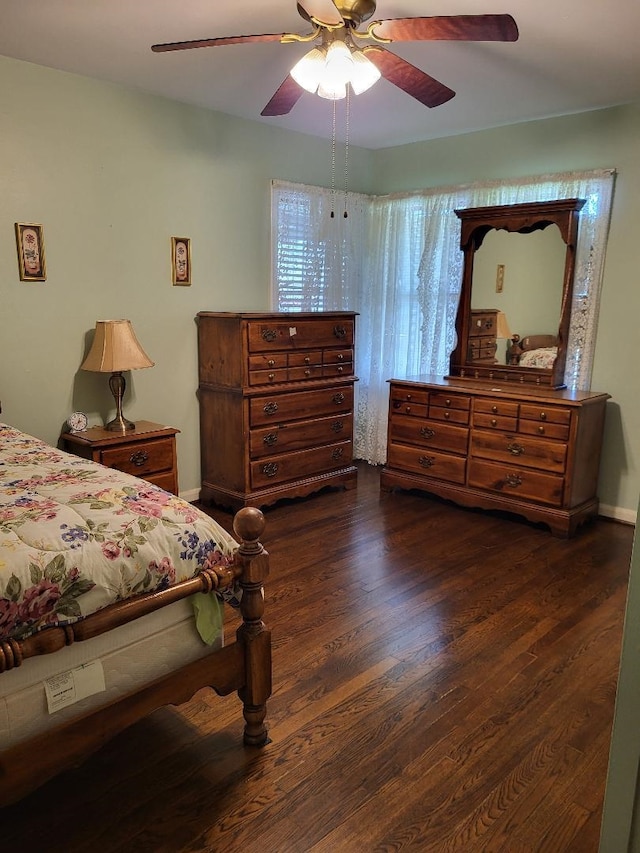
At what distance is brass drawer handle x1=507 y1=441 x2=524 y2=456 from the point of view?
3.81 metres

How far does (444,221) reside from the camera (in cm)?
459

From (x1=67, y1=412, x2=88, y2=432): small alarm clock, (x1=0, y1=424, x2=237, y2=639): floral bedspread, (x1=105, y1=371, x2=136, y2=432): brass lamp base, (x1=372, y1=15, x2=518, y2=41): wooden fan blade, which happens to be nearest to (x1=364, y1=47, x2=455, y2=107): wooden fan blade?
(x1=372, y1=15, x2=518, y2=41): wooden fan blade

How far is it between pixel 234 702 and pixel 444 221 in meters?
3.68

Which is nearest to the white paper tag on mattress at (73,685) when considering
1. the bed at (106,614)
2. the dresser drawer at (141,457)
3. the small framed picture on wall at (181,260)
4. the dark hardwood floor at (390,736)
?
the bed at (106,614)

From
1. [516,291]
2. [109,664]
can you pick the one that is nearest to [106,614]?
[109,664]

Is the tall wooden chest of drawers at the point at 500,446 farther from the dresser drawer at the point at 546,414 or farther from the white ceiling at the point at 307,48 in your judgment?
the white ceiling at the point at 307,48

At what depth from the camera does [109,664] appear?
1.62 m

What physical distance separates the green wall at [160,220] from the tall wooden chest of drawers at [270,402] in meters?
0.17

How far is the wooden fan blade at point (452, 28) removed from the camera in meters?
1.88

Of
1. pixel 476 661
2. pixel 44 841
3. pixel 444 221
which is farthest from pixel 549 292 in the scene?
pixel 44 841

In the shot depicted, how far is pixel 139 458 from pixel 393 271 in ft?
8.69

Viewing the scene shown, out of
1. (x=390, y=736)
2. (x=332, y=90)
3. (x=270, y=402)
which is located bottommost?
(x=390, y=736)

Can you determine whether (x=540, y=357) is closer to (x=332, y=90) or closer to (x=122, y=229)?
(x=332, y=90)

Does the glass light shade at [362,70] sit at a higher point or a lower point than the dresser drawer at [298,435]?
higher
